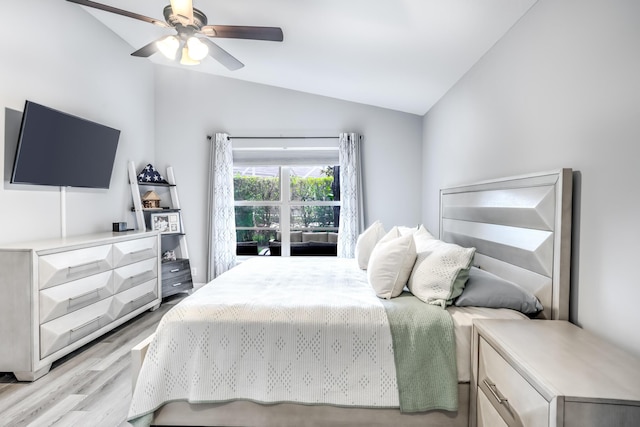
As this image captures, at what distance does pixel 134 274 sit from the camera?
3.32 m

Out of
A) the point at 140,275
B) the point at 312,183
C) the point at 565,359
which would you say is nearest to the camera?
the point at 565,359

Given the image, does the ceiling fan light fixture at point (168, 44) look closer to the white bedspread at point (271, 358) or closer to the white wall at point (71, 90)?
the white wall at point (71, 90)

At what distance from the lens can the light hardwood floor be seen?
1.90 m

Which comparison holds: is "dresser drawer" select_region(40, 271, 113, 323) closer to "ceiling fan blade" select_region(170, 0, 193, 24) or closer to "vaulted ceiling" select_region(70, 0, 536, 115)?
"ceiling fan blade" select_region(170, 0, 193, 24)

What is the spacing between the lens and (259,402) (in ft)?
5.41

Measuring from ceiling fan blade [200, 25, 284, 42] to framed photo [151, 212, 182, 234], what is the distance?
263 centimetres

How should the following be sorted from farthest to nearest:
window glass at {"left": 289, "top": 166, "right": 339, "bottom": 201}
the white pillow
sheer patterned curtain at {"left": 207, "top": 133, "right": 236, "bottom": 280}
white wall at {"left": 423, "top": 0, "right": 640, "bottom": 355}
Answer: window glass at {"left": 289, "top": 166, "right": 339, "bottom": 201}
sheer patterned curtain at {"left": 207, "top": 133, "right": 236, "bottom": 280}
the white pillow
white wall at {"left": 423, "top": 0, "right": 640, "bottom": 355}

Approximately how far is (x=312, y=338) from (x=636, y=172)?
1482 millimetres

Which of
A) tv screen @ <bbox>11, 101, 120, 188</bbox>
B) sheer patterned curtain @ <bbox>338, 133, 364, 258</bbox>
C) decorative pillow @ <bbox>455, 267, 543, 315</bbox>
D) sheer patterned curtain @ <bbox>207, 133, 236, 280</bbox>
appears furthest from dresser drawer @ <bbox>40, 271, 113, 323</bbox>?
decorative pillow @ <bbox>455, 267, 543, 315</bbox>

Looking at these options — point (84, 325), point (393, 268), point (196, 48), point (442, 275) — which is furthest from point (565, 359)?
point (84, 325)

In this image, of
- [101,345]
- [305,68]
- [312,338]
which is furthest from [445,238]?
[101,345]

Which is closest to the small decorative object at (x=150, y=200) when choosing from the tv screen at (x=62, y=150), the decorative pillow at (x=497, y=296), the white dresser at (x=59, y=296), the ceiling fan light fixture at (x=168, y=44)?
the tv screen at (x=62, y=150)

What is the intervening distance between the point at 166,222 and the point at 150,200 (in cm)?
33

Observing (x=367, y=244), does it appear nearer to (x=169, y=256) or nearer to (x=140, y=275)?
(x=140, y=275)
